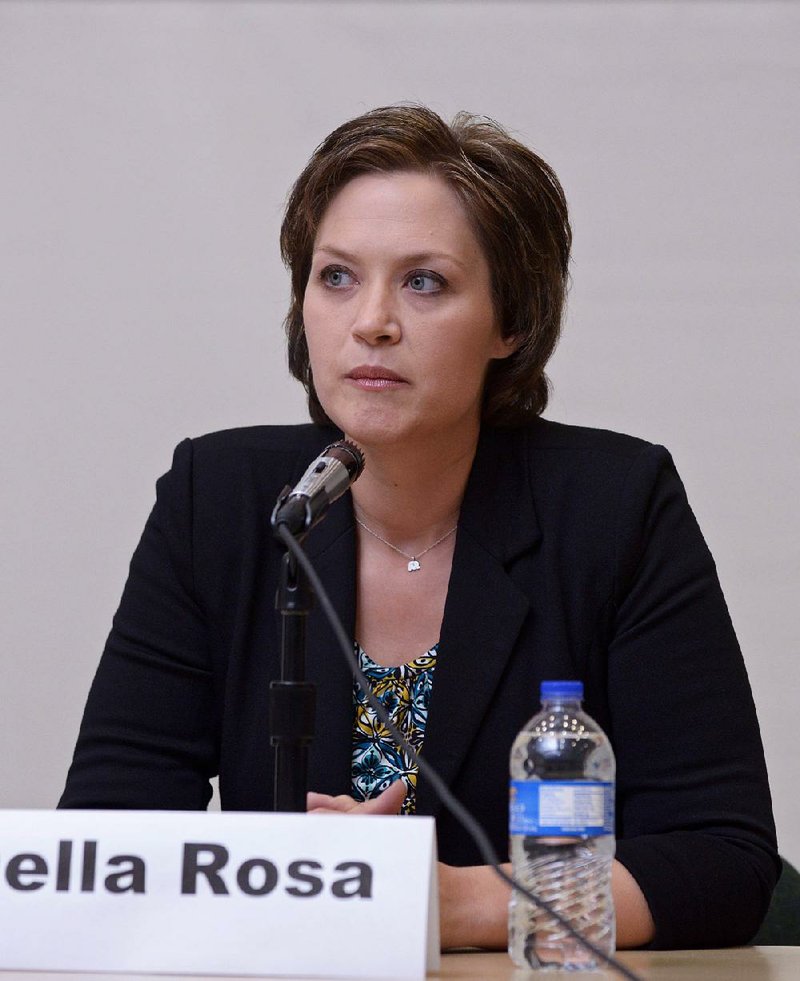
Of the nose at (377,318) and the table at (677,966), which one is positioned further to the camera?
the nose at (377,318)

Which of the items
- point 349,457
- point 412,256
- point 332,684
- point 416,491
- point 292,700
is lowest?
point 292,700

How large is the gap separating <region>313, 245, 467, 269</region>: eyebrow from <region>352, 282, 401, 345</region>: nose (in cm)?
5

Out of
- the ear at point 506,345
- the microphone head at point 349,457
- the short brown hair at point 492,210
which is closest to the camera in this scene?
the microphone head at point 349,457

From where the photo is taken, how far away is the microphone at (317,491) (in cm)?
123

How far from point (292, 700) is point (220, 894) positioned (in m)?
0.17

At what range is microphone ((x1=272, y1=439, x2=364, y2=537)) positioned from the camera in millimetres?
1232

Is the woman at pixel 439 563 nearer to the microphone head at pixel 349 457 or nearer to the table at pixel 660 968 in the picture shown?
the table at pixel 660 968

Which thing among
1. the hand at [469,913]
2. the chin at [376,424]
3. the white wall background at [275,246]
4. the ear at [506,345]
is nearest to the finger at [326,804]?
the hand at [469,913]

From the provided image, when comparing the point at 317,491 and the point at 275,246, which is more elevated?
the point at 275,246

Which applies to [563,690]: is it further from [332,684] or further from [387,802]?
[332,684]

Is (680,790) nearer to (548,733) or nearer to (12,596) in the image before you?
(548,733)

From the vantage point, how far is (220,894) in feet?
3.67

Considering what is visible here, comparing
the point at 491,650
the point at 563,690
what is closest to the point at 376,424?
the point at 491,650

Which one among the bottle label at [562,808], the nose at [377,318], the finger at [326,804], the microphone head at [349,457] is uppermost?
the nose at [377,318]
